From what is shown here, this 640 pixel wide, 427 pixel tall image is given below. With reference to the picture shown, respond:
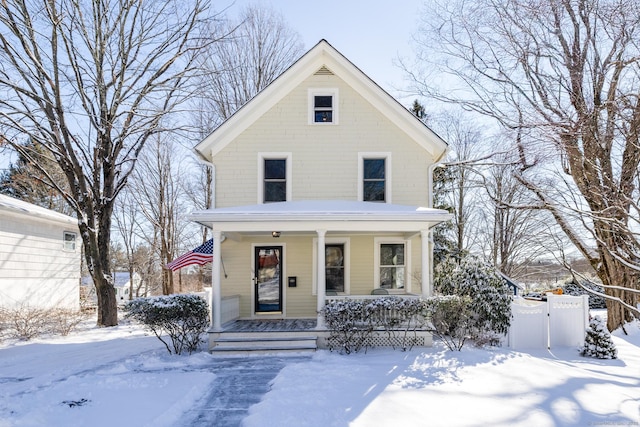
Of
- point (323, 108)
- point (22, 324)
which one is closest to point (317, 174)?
point (323, 108)

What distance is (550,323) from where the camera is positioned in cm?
923

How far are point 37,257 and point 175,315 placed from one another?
29.7ft

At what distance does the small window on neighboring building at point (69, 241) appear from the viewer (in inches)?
635

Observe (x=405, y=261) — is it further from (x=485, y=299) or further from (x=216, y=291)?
(x=216, y=291)

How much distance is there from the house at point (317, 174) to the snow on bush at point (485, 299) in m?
1.77

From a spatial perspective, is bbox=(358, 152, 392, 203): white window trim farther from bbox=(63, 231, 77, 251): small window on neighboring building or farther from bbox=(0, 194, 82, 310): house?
bbox=(63, 231, 77, 251): small window on neighboring building

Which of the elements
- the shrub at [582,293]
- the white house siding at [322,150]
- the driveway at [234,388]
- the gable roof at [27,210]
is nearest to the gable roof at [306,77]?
the white house siding at [322,150]

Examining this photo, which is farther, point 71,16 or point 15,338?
point 71,16

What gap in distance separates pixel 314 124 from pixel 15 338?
950cm

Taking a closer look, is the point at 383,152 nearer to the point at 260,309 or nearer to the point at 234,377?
the point at 260,309

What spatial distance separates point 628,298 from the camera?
36.0 feet

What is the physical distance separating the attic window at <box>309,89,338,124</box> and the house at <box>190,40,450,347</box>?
28 mm

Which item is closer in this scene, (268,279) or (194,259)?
(268,279)

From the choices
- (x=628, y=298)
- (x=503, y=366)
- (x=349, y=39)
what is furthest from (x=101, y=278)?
(x=628, y=298)
